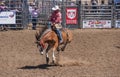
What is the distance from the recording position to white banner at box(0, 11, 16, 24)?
22.8 metres

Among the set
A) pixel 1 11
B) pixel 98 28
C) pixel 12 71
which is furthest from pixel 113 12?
pixel 12 71

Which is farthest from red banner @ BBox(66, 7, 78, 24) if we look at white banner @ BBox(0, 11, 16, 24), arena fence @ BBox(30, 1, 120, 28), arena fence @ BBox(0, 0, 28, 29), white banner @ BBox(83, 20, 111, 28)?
white banner @ BBox(0, 11, 16, 24)

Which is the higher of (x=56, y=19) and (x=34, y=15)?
(x=56, y=19)

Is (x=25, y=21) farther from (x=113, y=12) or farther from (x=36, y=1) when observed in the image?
(x=113, y=12)

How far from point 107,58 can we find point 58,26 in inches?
86.8

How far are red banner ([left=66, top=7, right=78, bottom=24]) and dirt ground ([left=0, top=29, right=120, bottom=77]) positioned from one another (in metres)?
3.05

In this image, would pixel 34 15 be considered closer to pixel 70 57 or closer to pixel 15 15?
pixel 15 15

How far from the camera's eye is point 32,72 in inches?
448

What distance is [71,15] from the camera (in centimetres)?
2377

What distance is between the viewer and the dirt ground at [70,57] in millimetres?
11297

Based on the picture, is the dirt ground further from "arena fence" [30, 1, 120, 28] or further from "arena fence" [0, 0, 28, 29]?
"arena fence" [30, 1, 120, 28]

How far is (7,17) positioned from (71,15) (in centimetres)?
355

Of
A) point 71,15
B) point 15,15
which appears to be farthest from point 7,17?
point 71,15

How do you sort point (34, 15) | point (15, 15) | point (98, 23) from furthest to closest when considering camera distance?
point (98, 23)
point (34, 15)
point (15, 15)
